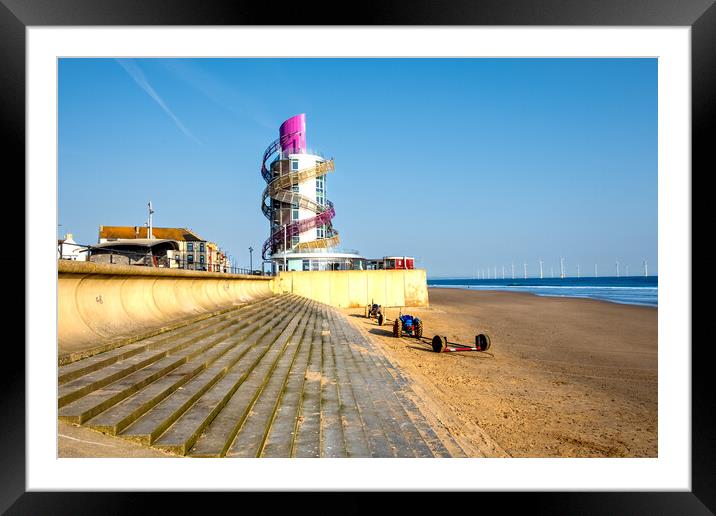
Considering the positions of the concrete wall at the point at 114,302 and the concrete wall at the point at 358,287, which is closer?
the concrete wall at the point at 114,302

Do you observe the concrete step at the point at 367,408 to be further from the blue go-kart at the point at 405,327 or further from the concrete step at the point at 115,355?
the blue go-kart at the point at 405,327

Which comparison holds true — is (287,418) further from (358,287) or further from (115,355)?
(358,287)

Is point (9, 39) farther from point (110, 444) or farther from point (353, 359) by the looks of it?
point (353, 359)

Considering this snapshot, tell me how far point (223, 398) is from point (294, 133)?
46617 mm

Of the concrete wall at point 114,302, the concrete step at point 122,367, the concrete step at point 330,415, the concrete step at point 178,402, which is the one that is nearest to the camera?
the concrete step at point 178,402

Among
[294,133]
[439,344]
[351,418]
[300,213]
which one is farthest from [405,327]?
[294,133]

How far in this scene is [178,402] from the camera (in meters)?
3.90

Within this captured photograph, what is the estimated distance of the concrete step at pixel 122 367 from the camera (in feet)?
11.4

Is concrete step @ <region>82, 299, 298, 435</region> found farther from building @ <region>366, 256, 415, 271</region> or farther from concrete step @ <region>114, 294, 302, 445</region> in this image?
building @ <region>366, 256, 415, 271</region>

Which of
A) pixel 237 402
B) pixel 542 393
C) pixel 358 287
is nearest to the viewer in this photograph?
pixel 237 402

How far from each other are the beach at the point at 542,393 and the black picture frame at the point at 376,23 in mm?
1893

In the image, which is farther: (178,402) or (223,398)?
(223,398)

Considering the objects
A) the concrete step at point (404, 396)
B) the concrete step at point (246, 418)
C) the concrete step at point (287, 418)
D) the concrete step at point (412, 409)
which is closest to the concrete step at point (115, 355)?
the concrete step at point (246, 418)

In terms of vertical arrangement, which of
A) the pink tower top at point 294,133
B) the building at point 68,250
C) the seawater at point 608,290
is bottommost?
the seawater at point 608,290
